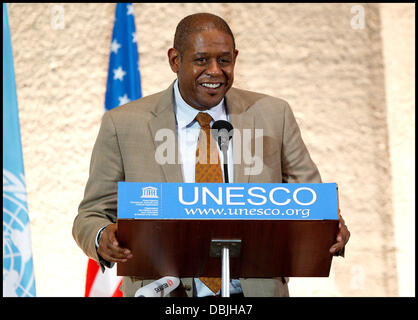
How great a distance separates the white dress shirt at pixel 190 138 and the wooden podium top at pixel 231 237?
0.97 feet

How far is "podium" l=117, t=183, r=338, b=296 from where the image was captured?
163 cm

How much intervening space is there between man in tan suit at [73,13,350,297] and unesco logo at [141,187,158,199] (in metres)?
0.65

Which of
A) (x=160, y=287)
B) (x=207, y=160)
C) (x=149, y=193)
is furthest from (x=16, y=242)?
(x=149, y=193)

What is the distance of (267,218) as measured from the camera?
163 cm

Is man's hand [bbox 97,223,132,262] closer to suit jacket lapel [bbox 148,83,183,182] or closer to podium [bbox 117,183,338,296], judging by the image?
podium [bbox 117,183,338,296]

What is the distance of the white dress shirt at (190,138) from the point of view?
225 centimetres

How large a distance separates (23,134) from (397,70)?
261 cm

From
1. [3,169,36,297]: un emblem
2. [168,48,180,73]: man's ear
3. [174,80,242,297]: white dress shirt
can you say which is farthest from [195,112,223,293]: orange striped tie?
[3,169,36,297]: un emblem

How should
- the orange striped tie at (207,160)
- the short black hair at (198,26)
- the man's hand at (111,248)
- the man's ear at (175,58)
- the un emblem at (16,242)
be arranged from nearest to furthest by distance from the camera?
the man's hand at (111,248) < the orange striped tie at (207,160) < the short black hair at (198,26) < the man's ear at (175,58) < the un emblem at (16,242)

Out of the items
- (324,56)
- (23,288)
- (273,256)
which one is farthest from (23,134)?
(273,256)

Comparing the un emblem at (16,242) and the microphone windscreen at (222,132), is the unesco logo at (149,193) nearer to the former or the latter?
the microphone windscreen at (222,132)

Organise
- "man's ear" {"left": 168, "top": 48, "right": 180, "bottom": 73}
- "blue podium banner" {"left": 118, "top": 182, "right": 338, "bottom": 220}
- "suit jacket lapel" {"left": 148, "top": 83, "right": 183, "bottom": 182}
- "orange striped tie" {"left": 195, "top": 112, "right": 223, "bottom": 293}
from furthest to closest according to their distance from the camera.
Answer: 1. "man's ear" {"left": 168, "top": 48, "right": 180, "bottom": 73}
2. "suit jacket lapel" {"left": 148, "top": 83, "right": 183, "bottom": 182}
3. "orange striped tie" {"left": 195, "top": 112, "right": 223, "bottom": 293}
4. "blue podium banner" {"left": 118, "top": 182, "right": 338, "bottom": 220}

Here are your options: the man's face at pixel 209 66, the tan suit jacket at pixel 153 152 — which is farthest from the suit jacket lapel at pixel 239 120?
the man's face at pixel 209 66

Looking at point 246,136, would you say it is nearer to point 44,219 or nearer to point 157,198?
point 157,198
